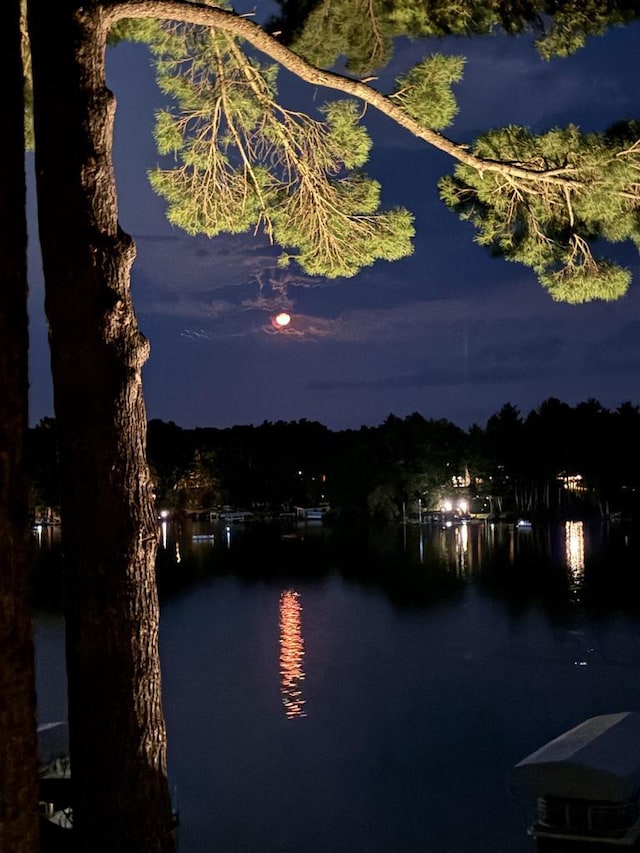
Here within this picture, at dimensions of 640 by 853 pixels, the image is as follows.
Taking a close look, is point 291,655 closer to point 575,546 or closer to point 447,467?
point 575,546

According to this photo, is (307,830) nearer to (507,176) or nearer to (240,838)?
(240,838)

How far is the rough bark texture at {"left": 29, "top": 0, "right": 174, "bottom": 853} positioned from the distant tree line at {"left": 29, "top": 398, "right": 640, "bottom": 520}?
60963mm

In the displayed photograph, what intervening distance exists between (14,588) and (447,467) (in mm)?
75961

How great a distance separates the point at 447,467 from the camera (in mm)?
77562

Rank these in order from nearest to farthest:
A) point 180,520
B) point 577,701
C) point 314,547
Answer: point 577,701 < point 314,547 < point 180,520

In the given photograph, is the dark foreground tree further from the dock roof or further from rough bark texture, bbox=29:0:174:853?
the dock roof

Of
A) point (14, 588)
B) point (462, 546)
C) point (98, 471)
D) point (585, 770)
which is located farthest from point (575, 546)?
point (14, 588)

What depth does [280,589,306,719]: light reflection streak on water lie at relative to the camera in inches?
776

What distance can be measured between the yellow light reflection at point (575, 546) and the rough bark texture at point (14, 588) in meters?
39.8

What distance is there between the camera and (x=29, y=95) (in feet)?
15.9

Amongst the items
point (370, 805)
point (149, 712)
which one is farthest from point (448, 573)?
point (149, 712)

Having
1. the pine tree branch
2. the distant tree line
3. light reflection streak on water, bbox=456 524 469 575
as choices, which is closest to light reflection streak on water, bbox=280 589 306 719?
light reflection streak on water, bbox=456 524 469 575

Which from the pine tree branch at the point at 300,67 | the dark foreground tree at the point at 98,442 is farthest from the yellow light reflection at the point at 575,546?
the dark foreground tree at the point at 98,442

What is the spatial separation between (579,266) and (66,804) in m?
4.31
